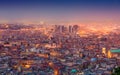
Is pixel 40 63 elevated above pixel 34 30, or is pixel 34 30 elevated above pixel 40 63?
pixel 34 30

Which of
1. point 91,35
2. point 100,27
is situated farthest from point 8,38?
point 100,27

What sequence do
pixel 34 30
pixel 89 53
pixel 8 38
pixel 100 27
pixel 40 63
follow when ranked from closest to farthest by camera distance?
1. pixel 40 63
2. pixel 89 53
3. pixel 8 38
4. pixel 34 30
5. pixel 100 27

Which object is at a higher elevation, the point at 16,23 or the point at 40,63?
the point at 16,23

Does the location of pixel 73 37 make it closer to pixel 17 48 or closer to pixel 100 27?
pixel 100 27

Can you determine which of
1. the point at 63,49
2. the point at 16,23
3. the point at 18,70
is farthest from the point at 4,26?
the point at 18,70

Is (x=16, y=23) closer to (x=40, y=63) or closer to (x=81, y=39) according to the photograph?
(x=81, y=39)

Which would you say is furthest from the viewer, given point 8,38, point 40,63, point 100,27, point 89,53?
point 100,27

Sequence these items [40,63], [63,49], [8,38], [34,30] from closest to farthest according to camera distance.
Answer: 1. [40,63]
2. [63,49]
3. [8,38]
4. [34,30]

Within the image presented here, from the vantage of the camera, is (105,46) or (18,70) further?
(105,46)

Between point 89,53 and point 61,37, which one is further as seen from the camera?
point 61,37
